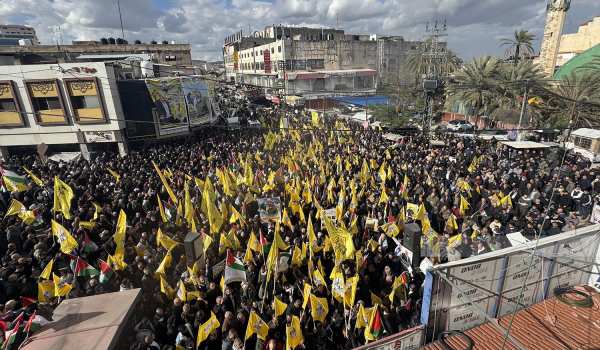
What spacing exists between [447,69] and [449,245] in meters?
39.8

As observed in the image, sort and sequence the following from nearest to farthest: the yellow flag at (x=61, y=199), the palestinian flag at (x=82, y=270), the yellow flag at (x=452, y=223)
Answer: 1. the palestinian flag at (x=82, y=270)
2. the yellow flag at (x=452, y=223)
3. the yellow flag at (x=61, y=199)

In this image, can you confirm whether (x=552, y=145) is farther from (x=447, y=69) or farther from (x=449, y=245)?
(x=447, y=69)

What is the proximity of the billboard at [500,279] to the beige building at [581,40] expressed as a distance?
4148 centimetres

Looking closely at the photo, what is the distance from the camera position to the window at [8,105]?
69.2 ft

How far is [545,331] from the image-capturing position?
6180mm

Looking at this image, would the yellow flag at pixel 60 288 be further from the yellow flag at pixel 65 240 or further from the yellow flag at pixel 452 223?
the yellow flag at pixel 452 223

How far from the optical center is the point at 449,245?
28.4 feet

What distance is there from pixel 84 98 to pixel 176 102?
5.80 meters

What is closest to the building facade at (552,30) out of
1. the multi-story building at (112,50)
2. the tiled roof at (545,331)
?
the tiled roof at (545,331)

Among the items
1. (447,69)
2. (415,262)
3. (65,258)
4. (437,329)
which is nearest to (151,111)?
(65,258)

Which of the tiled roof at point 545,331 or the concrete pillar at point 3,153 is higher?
Result: the concrete pillar at point 3,153

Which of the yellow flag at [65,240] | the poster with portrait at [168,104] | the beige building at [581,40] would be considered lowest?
the yellow flag at [65,240]

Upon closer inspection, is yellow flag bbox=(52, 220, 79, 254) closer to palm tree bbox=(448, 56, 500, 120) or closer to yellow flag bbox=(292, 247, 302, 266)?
yellow flag bbox=(292, 247, 302, 266)

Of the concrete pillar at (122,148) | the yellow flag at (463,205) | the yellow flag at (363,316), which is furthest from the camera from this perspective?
the concrete pillar at (122,148)
